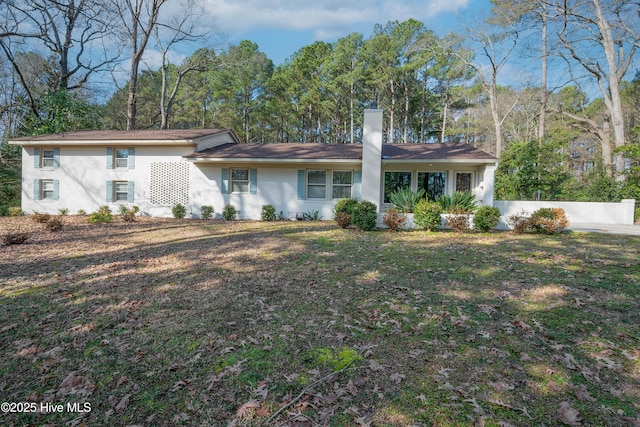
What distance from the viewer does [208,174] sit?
14555 mm

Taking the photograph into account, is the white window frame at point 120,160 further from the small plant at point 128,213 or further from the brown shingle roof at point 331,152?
the brown shingle roof at point 331,152

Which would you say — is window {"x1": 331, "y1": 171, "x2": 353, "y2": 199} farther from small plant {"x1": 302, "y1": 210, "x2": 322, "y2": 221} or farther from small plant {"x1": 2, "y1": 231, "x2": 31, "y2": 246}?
small plant {"x1": 2, "y1": 231, "x2": 31, "y2": 246}

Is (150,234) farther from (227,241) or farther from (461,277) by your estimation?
(461,277)

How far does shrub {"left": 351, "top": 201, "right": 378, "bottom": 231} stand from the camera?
Result: 400 inches

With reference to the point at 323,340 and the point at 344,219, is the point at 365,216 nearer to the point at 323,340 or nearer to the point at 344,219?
the point at 344,219

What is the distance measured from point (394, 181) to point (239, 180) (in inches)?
286

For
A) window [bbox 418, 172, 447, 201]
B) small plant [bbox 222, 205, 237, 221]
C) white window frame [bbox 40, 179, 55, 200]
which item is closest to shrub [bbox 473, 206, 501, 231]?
window [bbox 418, 172, 447, 201]

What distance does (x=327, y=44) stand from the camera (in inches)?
1168

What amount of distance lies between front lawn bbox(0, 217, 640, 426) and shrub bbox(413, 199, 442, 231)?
358 cm

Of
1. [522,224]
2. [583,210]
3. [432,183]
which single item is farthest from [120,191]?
[583,210]

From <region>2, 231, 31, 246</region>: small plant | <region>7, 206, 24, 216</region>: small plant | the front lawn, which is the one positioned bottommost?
the front lawn

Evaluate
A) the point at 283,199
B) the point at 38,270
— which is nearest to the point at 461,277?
the point at 38,270

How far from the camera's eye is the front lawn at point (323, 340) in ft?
8.21

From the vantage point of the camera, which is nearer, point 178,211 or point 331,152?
point 178,211
